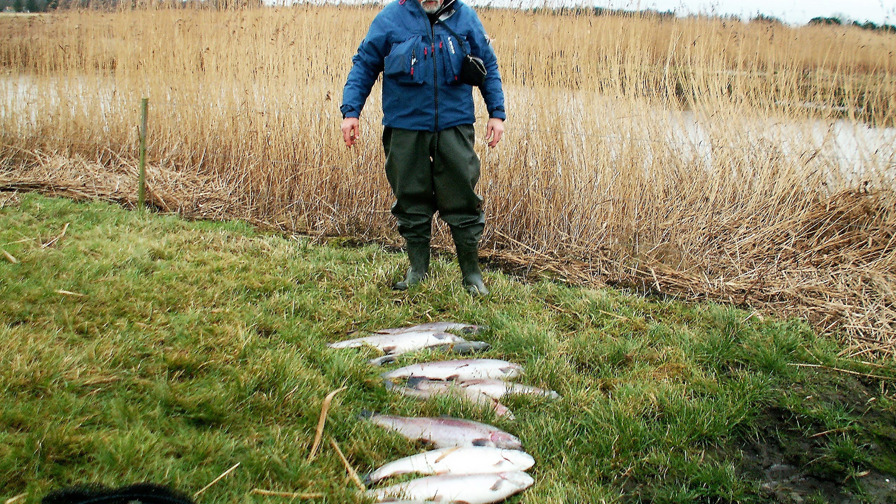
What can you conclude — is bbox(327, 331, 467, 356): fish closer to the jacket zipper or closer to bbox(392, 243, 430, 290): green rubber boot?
bbox(392, 243, 430, 290): green rubber boot

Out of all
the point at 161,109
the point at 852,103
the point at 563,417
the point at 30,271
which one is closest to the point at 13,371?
the point at 30,271

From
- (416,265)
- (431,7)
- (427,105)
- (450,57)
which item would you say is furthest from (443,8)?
(416,265)

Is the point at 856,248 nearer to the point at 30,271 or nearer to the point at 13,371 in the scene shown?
the point at 13,371

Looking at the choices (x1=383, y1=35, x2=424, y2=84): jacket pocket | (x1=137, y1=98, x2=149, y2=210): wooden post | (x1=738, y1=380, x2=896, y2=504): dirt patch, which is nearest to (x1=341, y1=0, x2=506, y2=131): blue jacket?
(x1=383, y1=35, x2=424, y2=84): jacket pocket

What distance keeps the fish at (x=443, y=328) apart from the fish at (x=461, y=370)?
0.39 metres

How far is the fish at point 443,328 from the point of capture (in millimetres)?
3021

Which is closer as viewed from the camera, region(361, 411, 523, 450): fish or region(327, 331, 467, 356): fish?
region(361, 411, 523, 450): fish

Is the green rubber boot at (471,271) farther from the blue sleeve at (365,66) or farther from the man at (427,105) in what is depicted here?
the blue sleeve at (365,66)

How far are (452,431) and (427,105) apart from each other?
1.80m

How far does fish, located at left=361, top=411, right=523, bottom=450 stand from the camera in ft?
6.92

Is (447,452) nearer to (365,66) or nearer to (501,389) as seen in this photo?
(501,389)

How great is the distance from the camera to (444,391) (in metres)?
2.45

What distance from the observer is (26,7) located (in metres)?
7.56

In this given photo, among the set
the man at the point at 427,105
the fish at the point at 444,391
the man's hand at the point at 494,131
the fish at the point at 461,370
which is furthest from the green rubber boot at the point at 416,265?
the fish at the point at 444,391
